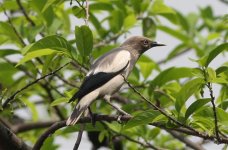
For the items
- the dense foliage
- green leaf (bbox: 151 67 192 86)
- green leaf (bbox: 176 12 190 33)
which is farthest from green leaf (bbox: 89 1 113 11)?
green leaf (bbox: 176 12 190 33)

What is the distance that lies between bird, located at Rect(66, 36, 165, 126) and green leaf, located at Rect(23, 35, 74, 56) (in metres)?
0.43

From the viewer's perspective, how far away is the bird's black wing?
4636 millimetres

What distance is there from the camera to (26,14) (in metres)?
6.10

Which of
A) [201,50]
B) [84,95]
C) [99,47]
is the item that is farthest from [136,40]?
[84,95]

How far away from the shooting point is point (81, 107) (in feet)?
15.5

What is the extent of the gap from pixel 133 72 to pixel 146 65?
179mm

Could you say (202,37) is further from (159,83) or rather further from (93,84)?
Result: (93,84)

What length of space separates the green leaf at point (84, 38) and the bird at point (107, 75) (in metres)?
0.41

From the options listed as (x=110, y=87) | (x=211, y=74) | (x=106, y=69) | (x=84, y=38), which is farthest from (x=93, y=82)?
(x=211, y=74)

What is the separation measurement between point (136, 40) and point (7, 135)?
2504 millimetres

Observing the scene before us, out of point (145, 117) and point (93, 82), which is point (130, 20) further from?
point (145, 117)

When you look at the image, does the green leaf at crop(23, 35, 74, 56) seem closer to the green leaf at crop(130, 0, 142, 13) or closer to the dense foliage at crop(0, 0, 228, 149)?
the dense foliage at crop(0, 0, 228, 149)

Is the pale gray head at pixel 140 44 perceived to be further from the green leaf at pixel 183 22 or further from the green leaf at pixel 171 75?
the green leaf at pixel 183 22

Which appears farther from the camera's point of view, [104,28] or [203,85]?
[104,28]
